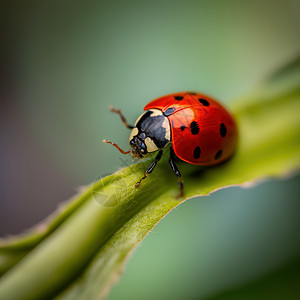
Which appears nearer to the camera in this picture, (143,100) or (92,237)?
(92,237)

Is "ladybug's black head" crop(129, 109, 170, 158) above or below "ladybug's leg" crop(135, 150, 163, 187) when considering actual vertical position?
above

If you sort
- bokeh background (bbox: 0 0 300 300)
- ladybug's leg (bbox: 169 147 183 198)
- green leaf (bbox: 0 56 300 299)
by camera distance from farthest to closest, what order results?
bokeh background (bbox: 0 0 300 300), ladybug's leg (bbox: 169 147 183 198), green leaf (bbox: 0 56 300 299)

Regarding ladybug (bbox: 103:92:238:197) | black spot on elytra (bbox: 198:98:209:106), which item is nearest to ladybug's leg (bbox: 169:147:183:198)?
ladybug (bbox: 103:92:238:197)

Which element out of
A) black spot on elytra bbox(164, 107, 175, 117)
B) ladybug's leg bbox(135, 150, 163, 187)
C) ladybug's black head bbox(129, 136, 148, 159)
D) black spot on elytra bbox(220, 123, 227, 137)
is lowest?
black spot on elytra bbox(220, 123, 227, 137)

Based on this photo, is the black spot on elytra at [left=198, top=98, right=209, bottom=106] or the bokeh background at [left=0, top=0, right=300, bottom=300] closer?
the black spot on elytra at [left=198, top=98, right=209, bottom=106]

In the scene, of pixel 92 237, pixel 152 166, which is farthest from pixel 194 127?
pixel 92 237

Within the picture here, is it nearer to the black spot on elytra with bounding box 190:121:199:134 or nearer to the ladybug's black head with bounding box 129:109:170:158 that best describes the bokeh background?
the ladybug's black head with bounding box 129:109:170:158

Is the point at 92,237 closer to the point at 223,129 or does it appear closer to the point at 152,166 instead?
the point at 152,166
